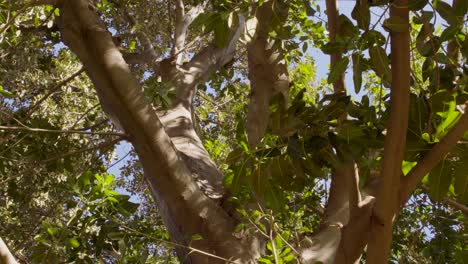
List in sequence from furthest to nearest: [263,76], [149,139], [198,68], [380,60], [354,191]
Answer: [198,68] → [263,76] → [149,139] → [354,191] → [380,60]

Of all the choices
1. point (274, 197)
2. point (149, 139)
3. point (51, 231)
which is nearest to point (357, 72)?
point (274, 197)

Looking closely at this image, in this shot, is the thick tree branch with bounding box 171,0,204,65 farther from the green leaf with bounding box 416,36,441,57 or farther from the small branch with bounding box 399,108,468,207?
the small branch with bounding box 399,108,468,207

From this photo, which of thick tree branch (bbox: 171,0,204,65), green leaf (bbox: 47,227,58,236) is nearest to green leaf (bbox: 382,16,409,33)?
green leaf (bbox: 47,227,58,236)

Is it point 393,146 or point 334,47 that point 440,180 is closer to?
point 393,146

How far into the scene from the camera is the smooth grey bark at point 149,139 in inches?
87.8

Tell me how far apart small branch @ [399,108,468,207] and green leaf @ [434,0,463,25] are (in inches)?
13.2

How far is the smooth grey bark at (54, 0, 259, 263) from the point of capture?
2230 mm

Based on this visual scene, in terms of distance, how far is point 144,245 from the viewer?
8.00ft

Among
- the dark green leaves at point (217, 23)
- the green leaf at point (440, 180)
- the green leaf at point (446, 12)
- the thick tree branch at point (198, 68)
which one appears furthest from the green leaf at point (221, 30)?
the thick tree branch at point (198, 68)

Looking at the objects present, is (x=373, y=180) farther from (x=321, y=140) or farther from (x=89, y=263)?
(x=89, y=263)

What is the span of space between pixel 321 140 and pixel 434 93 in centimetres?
38

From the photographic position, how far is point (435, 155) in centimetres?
146

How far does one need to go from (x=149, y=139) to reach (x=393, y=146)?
1.16m

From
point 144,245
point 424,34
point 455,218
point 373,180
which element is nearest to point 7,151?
point 144,245
